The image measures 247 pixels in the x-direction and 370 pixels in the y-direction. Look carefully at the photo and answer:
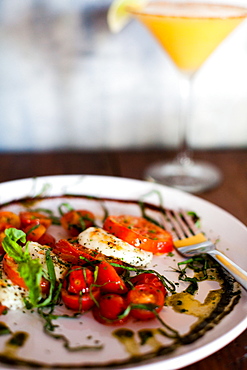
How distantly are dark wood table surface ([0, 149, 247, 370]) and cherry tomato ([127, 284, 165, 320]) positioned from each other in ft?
2.29

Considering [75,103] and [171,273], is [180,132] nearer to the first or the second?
[75,103]

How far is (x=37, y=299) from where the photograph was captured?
104 cm

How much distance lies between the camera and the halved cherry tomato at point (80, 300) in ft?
3.45

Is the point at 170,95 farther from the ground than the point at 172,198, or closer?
farther from the ground

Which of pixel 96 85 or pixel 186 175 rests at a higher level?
pixel 96 85

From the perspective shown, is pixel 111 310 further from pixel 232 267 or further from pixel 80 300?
pixel 232 267

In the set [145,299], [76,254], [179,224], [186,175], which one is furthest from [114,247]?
[186,175]

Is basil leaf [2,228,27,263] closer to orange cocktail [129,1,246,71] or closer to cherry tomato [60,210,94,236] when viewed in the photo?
cherry tomato [60,210,94,236]

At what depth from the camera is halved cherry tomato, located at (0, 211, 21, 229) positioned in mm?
1411

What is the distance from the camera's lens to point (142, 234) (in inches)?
54.0

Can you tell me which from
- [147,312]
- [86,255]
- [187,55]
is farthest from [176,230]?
[187,55]

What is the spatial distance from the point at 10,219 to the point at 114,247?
359 mm

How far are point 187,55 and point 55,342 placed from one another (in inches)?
48.9

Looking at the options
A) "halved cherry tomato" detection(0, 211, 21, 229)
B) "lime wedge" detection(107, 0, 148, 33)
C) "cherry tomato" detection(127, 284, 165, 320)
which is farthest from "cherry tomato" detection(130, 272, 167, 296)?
"lime wedge" detection(107, 0, 148, 33)
